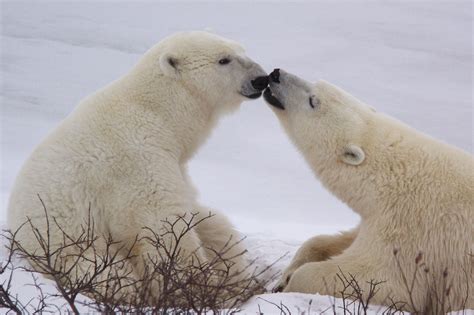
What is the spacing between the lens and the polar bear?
394 cm

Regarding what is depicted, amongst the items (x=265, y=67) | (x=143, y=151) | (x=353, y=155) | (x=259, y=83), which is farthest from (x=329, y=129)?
(x=265, y=67)

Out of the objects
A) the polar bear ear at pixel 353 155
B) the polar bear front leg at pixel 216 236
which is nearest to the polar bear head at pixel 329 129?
the polar bear ear at pixel 353 155

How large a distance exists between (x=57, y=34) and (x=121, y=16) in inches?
46.0

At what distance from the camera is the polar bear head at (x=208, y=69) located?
4.33 metres

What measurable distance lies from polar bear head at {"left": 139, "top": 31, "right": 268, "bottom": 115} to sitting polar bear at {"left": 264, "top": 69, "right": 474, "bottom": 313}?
0.53 feet

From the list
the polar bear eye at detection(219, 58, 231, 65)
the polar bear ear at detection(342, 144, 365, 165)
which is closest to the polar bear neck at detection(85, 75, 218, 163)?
the polar bear eye at detection(219, 58, 231, 65)

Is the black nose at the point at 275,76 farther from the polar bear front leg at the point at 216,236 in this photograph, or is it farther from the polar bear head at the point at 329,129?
the polar bear front leg at the point at 216,236

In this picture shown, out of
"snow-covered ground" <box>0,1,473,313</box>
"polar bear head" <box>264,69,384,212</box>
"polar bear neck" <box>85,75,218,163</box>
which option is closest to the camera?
"polar bear neck" <box>85,75,218,163</box>

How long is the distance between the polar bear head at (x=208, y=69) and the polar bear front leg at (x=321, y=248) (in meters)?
0.82

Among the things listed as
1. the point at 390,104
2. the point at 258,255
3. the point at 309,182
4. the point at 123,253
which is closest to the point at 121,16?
the point at 390,104

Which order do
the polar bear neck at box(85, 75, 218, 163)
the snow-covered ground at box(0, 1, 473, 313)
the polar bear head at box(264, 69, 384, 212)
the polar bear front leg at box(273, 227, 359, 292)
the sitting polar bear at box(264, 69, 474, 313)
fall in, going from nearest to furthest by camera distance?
the sitting polar bear at box(264, 69, 474, 313)
the polar bear neck at box(85, 75, 218, 163)
the polar bear head at box(264, 69, 384, 212)
the polar bear front leg at box(273, 227, 359, 292)
the snow-covered ground at box(0, 1, 473, 313)

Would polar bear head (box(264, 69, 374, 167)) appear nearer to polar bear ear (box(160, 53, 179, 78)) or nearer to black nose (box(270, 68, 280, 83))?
black nose (box(270, 68, 280, 83))

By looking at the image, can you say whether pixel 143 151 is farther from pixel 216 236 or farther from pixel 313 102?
pixel 313 102

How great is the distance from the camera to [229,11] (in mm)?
12789
